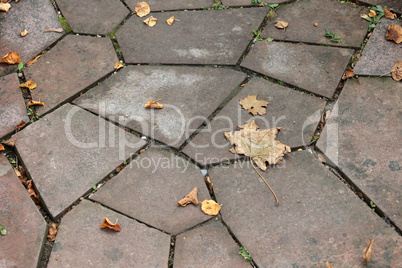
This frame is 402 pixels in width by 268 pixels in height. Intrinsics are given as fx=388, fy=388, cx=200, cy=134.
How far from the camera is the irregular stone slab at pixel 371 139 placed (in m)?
1.86

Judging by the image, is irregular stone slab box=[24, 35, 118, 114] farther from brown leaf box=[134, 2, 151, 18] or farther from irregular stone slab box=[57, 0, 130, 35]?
brown leaf box=[134, 2, 151, 18]

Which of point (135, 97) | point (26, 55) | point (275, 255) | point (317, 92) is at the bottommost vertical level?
point (275, 255)

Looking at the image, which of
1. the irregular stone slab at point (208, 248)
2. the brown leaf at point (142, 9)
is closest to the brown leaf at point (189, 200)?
the irregular stone slab at point (208, 248)

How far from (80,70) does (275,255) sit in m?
1.61

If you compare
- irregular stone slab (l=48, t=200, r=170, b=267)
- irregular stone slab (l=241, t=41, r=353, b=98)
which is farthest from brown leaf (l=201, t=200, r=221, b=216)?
irregular stone slab (l=241, t=41, r=353, b=98)

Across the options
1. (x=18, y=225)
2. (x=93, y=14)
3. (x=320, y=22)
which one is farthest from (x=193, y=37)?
(x=18, y=225)

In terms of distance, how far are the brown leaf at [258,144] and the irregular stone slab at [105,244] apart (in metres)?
0.60

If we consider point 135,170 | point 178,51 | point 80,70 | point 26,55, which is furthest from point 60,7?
point 135,170

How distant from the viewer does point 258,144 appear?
204cm

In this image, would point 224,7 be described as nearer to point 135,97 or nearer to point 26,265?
point 135,97

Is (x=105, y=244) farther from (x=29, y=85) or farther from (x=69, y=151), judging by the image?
(x=29, y=85)

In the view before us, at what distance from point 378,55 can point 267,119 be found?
90cm

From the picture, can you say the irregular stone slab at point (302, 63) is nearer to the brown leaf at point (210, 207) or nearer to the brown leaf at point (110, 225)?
the brown leaf at point (210, 207)

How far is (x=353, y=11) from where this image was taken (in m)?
2.76
